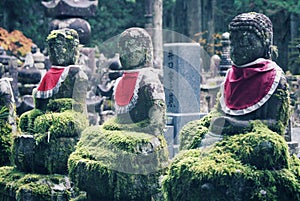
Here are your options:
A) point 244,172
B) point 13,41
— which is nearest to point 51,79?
point 244,172

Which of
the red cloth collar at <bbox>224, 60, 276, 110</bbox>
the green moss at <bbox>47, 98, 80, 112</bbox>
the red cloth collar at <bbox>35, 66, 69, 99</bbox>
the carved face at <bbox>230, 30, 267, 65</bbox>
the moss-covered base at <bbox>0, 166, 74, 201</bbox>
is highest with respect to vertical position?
the carved face at <bbox>230, 30, 267, 65</bbox>

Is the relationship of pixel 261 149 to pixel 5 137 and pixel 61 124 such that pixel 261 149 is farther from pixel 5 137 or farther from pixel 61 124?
pixel 5 137

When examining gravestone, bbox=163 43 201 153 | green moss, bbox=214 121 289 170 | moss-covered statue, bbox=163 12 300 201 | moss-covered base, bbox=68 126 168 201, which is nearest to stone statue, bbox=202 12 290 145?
moss-covered statue, bbox=163 12 300 201

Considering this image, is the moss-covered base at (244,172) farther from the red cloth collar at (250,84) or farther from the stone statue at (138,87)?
the stone statue at (138,87)

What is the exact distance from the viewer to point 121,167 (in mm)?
6094

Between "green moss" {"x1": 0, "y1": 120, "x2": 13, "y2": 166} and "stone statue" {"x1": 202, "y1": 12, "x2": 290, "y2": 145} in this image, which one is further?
"green moss" {"x1": 0, "y1": 120, "x2": 13, "y2": 166}

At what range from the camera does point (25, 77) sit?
1453 centimetres

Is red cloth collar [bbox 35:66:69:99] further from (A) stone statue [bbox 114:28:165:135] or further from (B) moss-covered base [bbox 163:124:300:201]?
(B) moss-covered base [bbox 163:124:300:201]

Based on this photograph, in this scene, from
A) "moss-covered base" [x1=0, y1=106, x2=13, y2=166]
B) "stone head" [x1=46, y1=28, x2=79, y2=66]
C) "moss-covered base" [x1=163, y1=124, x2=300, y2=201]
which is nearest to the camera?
"moss-covered base" [x1=163, y1=124, x2=300, y2=201]

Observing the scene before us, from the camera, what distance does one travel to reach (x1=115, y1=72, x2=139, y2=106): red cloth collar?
6371 mm

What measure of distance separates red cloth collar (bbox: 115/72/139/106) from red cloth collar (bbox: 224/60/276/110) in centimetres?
141

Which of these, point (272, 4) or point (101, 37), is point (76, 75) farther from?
point (101, 37)

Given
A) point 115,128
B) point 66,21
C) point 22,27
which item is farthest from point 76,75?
point 22,27

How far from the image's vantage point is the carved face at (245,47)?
16.8ft
